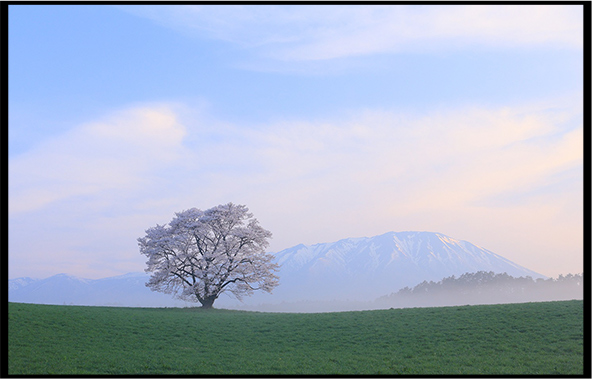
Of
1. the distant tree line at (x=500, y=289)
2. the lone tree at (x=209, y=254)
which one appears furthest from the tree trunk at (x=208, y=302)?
the distant tree line at (x=500, y=289)

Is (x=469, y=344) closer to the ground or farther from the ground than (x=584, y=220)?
closer to the ground

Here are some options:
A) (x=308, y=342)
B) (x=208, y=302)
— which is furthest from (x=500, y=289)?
(x=308, y=342)

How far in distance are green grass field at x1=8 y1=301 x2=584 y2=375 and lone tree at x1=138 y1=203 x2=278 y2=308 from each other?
13420 mm

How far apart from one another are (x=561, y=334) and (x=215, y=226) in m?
39.3

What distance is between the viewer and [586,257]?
73.8ft

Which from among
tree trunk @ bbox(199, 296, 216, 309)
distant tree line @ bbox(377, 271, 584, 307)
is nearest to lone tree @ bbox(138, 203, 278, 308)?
tree trunk @ bbox(199, 296, 216, 309)

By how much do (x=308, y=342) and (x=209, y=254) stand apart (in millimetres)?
27104

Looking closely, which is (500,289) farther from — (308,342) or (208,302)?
(308,342)

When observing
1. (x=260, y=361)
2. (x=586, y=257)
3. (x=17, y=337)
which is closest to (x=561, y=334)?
(x=586, y=257)

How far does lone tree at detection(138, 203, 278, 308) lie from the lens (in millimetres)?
54250

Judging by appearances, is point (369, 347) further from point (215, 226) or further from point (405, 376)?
point (215, 226)

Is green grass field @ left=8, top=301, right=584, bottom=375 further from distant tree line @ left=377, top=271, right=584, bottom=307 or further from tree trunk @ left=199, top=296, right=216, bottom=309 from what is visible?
distant tree line @ left=377, top=271, right=584, bottom=307

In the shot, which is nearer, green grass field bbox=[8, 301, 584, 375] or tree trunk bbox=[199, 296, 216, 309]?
green grass field bbox=[8, 301, 584, 375]

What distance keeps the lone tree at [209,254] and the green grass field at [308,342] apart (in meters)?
13.4
